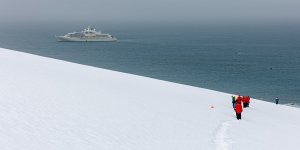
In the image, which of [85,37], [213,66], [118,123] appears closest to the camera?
[118,123]

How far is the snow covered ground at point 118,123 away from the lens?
28.6 feet

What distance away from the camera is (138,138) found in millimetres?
10391

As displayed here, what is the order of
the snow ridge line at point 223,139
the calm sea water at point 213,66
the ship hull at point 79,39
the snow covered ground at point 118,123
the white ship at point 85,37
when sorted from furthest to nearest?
1. the white ship at point 85,37
2. the ship hull at point 79,39
3. the calm sea water at point 213,66
4. the snow ridge line at point 223,139
5. the snow covered ground at point 118,123

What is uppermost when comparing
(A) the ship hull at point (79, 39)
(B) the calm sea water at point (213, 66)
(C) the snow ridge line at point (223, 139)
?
(A) the ship hull at point (79, 39)

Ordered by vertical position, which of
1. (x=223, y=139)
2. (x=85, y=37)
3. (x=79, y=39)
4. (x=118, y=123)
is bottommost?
(x=223, y=139)

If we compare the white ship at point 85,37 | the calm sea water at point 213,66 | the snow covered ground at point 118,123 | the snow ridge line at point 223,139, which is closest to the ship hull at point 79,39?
the white ship at point 85,37

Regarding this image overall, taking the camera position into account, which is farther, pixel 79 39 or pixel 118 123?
pixel 79 39

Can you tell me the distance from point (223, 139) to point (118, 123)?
3453 millimetres

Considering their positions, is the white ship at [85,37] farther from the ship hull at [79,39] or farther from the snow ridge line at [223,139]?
the snow ridge line at [223,139]

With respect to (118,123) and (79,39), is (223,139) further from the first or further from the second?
(79,39)

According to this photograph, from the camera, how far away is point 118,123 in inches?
455

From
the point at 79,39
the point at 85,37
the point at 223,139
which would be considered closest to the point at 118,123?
the point at 223,139

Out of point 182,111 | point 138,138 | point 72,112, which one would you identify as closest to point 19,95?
point 72,112

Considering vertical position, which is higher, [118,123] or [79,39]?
[79,39]
